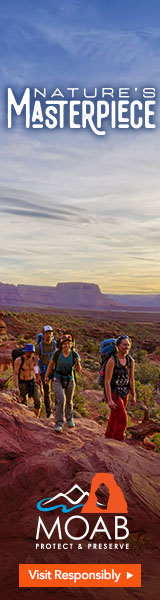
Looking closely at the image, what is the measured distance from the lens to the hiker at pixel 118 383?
596 centimetres

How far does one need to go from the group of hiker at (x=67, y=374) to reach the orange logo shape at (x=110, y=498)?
158cm

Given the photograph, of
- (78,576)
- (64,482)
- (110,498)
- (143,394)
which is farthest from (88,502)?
(143,394)

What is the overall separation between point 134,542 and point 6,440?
2249 millimetres

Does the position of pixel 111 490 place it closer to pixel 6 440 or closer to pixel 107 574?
pixel 107 574

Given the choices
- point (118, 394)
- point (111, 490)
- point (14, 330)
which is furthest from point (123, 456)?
point (14, 330)

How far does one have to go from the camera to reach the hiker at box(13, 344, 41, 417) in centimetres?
752

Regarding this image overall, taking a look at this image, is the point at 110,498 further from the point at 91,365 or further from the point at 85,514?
the point at 91,365

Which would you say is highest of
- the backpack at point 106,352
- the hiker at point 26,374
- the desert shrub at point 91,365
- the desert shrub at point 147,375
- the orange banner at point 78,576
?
the backpack at point 106,352

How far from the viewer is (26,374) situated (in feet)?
24.8

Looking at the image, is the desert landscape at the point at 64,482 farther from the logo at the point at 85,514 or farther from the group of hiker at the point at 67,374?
the group of hiker at the point at 67,374

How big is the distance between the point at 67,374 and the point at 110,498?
119 inches

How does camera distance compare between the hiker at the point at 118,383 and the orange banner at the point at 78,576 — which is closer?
the orange banner at the point at 78,576

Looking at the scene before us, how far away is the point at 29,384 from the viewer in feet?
25.0

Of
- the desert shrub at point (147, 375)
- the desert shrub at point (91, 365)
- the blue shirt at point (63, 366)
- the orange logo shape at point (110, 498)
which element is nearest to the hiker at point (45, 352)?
the blue shirt at point (63, 366)
